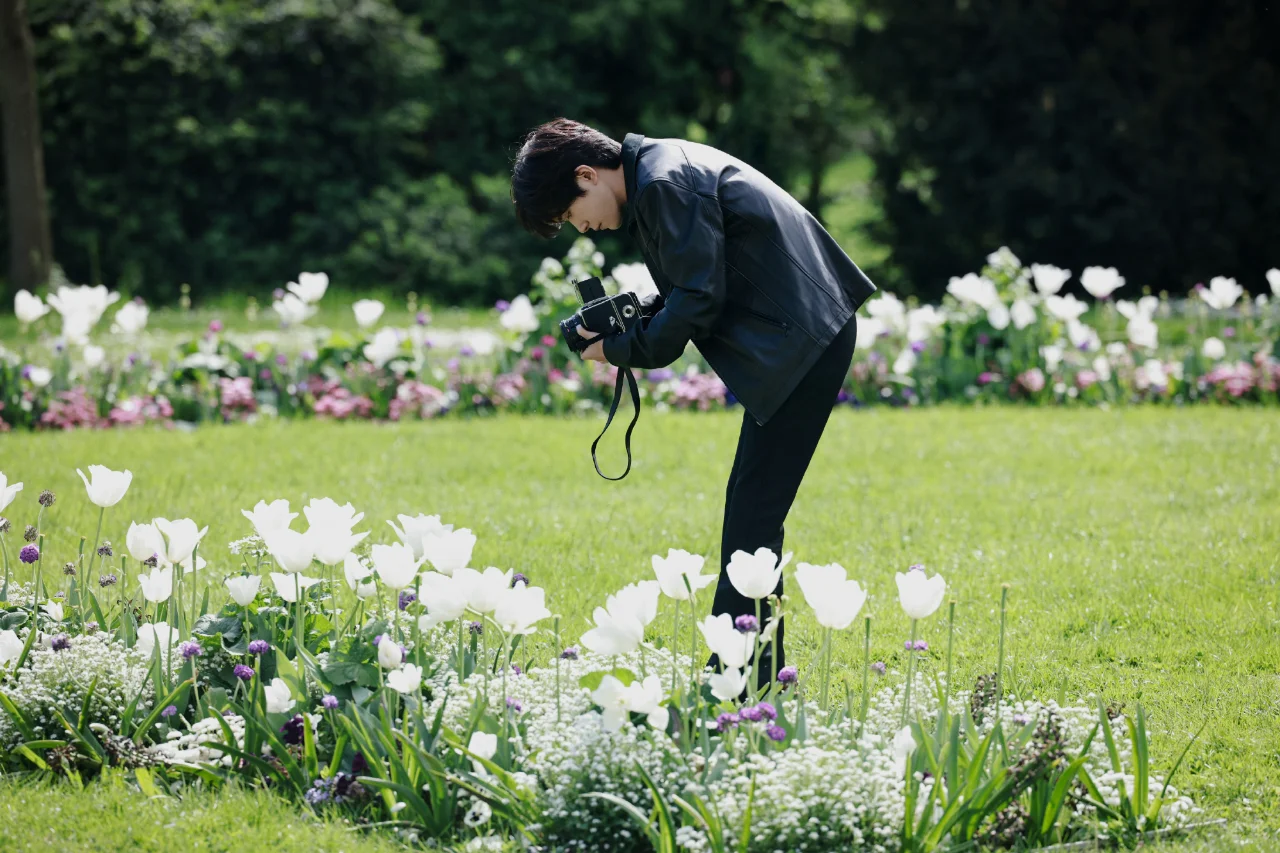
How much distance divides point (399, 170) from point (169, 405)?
8.88 meters

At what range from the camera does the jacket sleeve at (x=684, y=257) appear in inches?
114

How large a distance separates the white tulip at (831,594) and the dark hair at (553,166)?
3.47 feet

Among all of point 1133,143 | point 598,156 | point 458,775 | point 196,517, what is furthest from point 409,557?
point 1133,143

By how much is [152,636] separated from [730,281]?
5.01ft

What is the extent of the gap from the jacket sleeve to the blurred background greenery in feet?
29.1

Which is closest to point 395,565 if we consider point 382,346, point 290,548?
point 290,548

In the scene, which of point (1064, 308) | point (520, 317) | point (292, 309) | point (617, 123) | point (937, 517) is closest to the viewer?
point (937, 517)

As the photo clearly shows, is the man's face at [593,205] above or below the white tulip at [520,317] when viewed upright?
above

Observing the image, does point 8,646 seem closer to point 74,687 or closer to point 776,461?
point 74,687

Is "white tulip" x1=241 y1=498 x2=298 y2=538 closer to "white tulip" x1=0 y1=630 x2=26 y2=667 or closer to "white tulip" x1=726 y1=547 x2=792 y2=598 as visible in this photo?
"white tulip" x1=0 y1=630 x2=26 y2=667

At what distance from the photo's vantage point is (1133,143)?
12133mm

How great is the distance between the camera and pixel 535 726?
9.08ft

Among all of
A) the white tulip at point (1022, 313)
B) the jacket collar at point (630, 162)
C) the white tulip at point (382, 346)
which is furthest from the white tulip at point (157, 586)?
the white tulip at point (1022, 313)

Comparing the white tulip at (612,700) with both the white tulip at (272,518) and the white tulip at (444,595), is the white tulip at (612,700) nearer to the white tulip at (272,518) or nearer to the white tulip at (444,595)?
the white tulip at (444,595)
